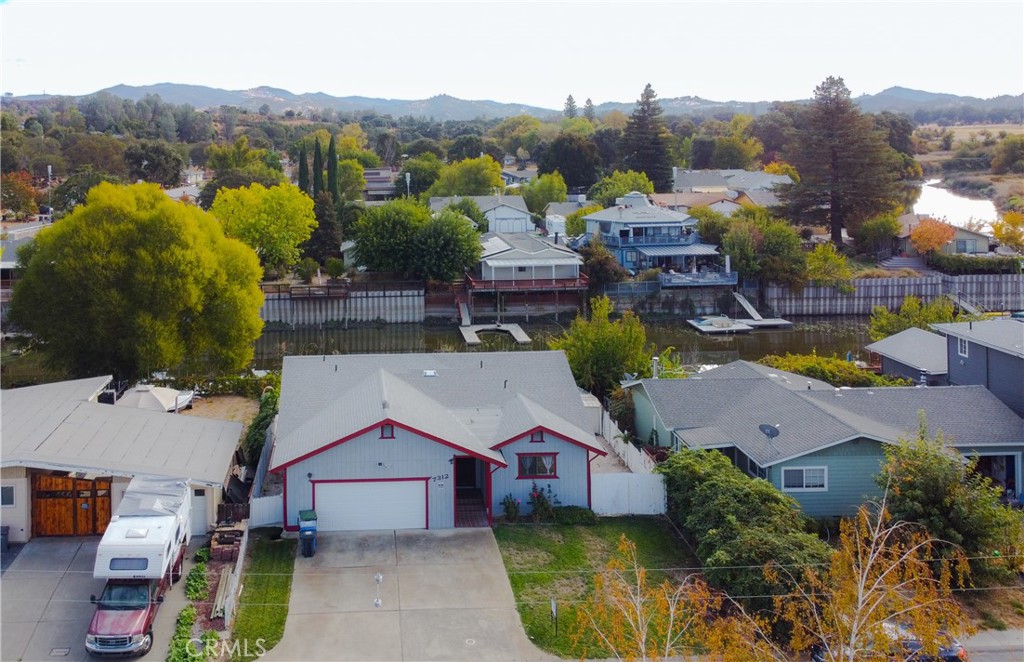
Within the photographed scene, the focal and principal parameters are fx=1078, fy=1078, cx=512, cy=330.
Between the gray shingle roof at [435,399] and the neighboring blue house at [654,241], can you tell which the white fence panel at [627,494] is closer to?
the gray shingle roof at [435,399]

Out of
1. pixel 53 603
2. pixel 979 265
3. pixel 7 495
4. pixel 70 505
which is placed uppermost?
pixel 979 265

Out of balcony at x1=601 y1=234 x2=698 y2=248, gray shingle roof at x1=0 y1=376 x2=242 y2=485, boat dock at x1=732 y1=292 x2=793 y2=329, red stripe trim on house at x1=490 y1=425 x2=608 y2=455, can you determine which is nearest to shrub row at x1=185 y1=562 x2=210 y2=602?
gray shingle roof at x1=0 y1=376 x2=242 y2=485

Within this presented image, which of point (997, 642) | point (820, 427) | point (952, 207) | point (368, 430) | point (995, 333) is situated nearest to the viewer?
point (997, 642)

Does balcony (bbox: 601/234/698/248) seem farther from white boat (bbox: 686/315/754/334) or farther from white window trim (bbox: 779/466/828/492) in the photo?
white window trim (bbox: 779/466/828/492)

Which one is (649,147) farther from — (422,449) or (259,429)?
(422,449)

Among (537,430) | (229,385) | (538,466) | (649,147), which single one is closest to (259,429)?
(229,385)

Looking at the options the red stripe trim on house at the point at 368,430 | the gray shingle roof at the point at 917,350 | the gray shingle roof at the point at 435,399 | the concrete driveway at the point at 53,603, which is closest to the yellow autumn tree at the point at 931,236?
the gray shingle roof at the point at 917,350
